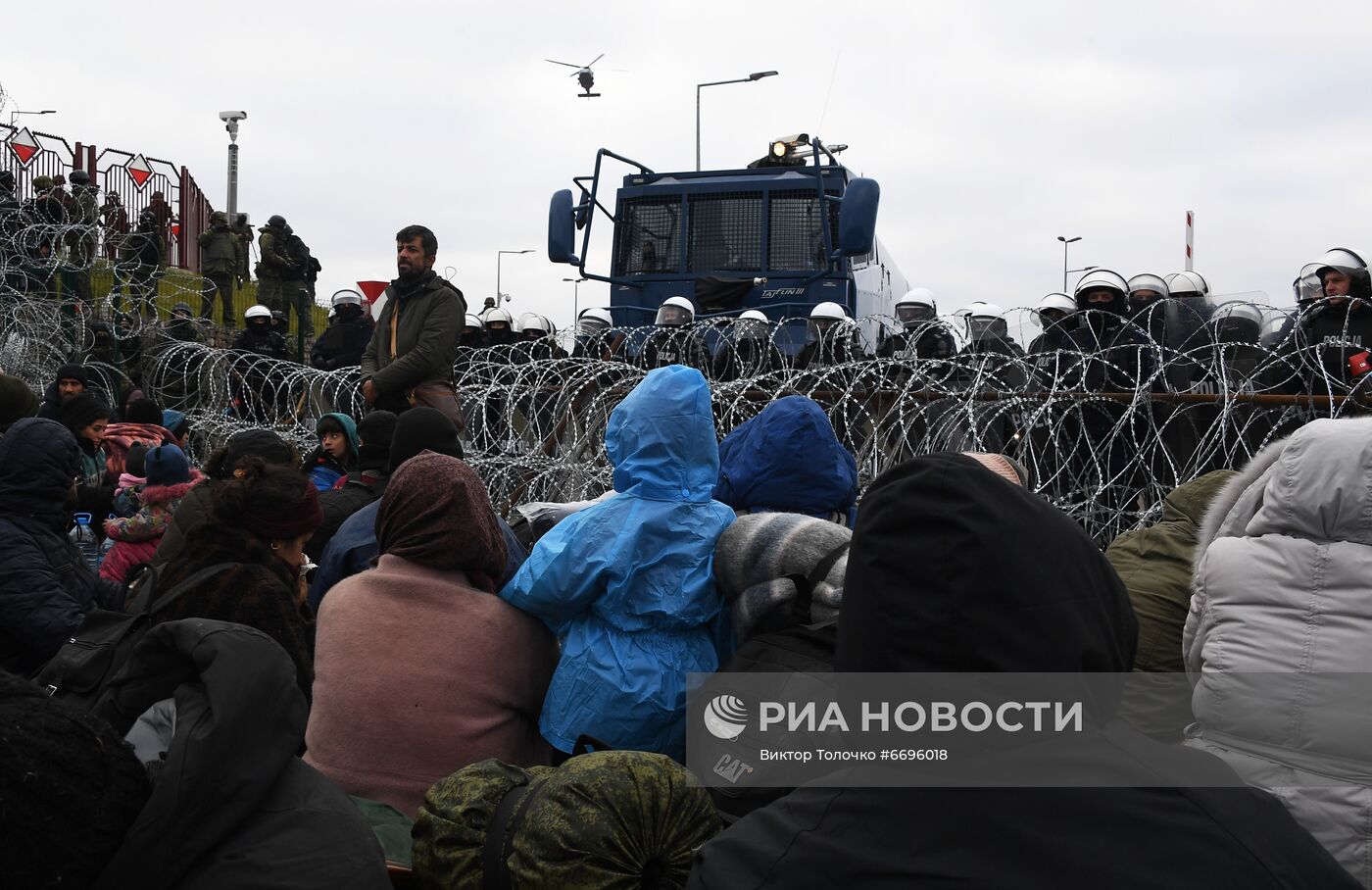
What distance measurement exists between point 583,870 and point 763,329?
19.7 ft

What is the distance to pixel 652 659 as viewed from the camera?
3123 millimetres

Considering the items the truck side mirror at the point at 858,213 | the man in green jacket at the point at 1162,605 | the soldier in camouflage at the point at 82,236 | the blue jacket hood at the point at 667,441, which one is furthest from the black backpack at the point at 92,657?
the soldier in camouflage at the point at 82,236

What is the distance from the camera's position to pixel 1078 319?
8.35 metres

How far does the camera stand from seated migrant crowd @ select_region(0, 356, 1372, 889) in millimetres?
1348

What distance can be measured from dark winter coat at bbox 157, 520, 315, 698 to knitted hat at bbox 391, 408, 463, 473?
1.34m

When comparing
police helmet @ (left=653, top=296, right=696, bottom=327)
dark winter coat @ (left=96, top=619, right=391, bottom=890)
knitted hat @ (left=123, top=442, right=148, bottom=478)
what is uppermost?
police helmet @ (left=653, top=296, right=696, bottom=327)

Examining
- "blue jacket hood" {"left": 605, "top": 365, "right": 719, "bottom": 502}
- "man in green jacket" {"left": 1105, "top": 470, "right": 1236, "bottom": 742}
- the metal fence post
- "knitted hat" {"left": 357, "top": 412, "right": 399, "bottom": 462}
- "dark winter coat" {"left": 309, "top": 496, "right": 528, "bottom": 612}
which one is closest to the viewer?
"man in green jacket" {"left": 1105, "top": 470, "right": 1236, "bottom": 742}

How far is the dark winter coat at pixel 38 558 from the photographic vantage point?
147 inches

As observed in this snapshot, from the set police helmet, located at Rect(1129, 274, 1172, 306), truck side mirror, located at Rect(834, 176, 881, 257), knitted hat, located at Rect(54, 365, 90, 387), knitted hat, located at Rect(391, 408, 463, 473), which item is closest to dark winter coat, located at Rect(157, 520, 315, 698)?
knitted hat, located at Rect(391, 408, 463, 473)

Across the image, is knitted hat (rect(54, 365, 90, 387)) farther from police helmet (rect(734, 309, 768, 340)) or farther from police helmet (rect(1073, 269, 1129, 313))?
police helmet (rect(1073, 269, 1129, 313))

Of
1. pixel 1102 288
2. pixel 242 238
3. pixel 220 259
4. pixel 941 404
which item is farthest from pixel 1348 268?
pixel 242 238

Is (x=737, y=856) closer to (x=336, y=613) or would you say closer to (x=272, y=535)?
(x=336, y=613)

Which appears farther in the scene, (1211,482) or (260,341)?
(260,341)

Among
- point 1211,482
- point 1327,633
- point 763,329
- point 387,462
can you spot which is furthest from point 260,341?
point 1327,633
